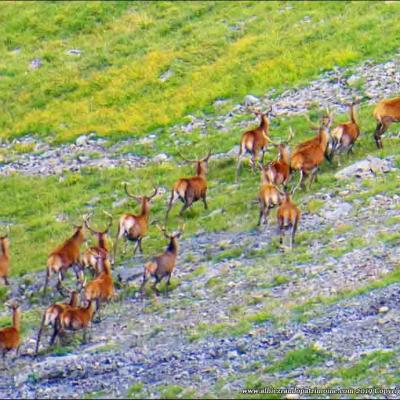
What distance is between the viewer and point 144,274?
74.5 ft

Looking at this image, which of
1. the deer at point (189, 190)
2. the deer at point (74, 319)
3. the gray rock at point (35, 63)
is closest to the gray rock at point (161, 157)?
the deer at point (189, 190)

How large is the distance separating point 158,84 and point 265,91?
13.2ft

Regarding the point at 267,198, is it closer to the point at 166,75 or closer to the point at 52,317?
the point at 52,317

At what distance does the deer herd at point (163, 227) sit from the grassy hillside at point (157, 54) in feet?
19.7

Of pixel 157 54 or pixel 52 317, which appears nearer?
pixel 52 317

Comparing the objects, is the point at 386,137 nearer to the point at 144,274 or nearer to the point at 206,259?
the point at 206,259

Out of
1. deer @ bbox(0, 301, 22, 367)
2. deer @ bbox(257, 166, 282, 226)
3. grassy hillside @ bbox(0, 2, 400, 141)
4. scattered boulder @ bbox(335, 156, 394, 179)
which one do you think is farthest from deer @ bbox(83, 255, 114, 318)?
grassy hillside @ bbox(0, 2, 400, 141)

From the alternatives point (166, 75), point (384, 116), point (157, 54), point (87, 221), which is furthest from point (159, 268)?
point (157, 54)

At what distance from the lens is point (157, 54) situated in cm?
3962

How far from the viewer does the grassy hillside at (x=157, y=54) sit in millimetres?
35562

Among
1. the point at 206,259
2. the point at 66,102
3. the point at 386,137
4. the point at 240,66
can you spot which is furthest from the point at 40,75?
the point at 206,259

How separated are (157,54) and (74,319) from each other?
65.4ft

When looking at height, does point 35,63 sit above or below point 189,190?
below

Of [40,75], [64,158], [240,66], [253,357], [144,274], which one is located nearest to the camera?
[253,357]
